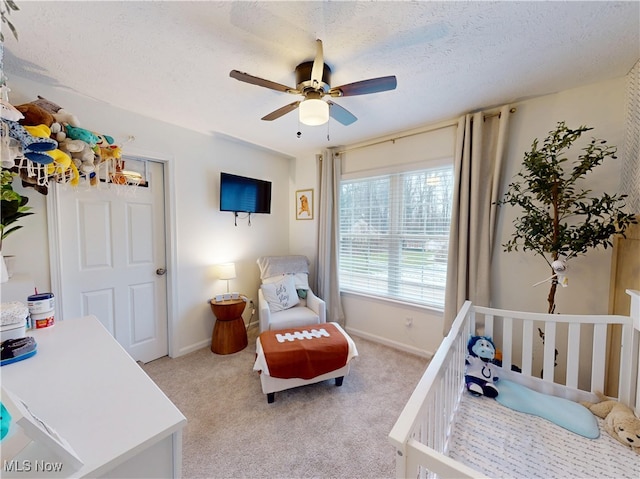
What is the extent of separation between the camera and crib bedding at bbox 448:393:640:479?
1.00 meters

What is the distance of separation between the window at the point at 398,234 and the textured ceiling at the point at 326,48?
0.85 metres

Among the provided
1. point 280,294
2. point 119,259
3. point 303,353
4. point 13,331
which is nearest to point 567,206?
point 303,353

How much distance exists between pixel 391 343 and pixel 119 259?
9.59 ft

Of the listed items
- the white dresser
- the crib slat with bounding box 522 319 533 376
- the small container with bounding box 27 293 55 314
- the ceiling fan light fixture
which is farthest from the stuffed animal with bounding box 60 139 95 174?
the crib slat with bounding box 522 319 533 376

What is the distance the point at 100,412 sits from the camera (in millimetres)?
717

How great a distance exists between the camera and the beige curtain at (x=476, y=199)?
84.3 inches

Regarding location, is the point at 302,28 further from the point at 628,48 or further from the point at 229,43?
the point at 628,48

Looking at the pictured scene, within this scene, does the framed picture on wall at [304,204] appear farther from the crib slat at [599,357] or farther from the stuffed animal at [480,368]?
the crib slat at [599,357]

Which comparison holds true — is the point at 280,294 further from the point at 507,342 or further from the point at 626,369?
the point at 626,369

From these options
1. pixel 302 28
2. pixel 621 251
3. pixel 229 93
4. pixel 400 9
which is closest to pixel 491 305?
pixel 621 251

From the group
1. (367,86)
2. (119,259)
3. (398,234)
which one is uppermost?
(367,86)

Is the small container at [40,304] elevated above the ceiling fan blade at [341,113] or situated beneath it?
situated beneath

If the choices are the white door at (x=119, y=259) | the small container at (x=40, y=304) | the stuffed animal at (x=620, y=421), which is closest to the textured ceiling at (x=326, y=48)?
the white door at (x=119, y=259)

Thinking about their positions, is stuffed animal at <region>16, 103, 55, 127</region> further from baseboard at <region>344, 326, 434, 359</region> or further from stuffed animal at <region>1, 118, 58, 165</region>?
baseboard at <region>344, 326, 434, 359</region>
